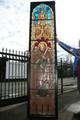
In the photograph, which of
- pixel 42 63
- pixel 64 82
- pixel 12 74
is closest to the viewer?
pixel 42 63

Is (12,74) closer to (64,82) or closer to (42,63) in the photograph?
(42,63)

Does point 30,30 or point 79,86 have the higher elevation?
point 30,30

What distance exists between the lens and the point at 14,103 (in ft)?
36.4

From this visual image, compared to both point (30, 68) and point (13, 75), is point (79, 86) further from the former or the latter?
point (30, 68)

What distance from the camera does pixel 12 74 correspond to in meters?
11.4

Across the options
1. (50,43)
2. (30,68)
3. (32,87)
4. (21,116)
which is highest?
(50,43)

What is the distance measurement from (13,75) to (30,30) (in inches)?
134

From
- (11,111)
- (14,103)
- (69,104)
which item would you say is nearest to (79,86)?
(69,104)

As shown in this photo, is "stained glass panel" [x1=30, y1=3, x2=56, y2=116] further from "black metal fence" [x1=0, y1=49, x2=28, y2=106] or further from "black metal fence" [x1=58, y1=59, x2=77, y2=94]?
"black metal fence" [x1=58, y1=59, x2=77, y2=94]

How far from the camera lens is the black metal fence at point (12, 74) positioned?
1059 cm

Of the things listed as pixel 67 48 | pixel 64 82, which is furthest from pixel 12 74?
pixel 64 82

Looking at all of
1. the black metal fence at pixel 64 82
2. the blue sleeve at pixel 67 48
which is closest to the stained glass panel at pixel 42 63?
the blue sleeve at pixel 67 48

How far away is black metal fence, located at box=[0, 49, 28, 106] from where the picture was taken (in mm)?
10586

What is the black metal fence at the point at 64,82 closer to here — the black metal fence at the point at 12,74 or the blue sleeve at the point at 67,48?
the blue sleeve at the point at 67,48
